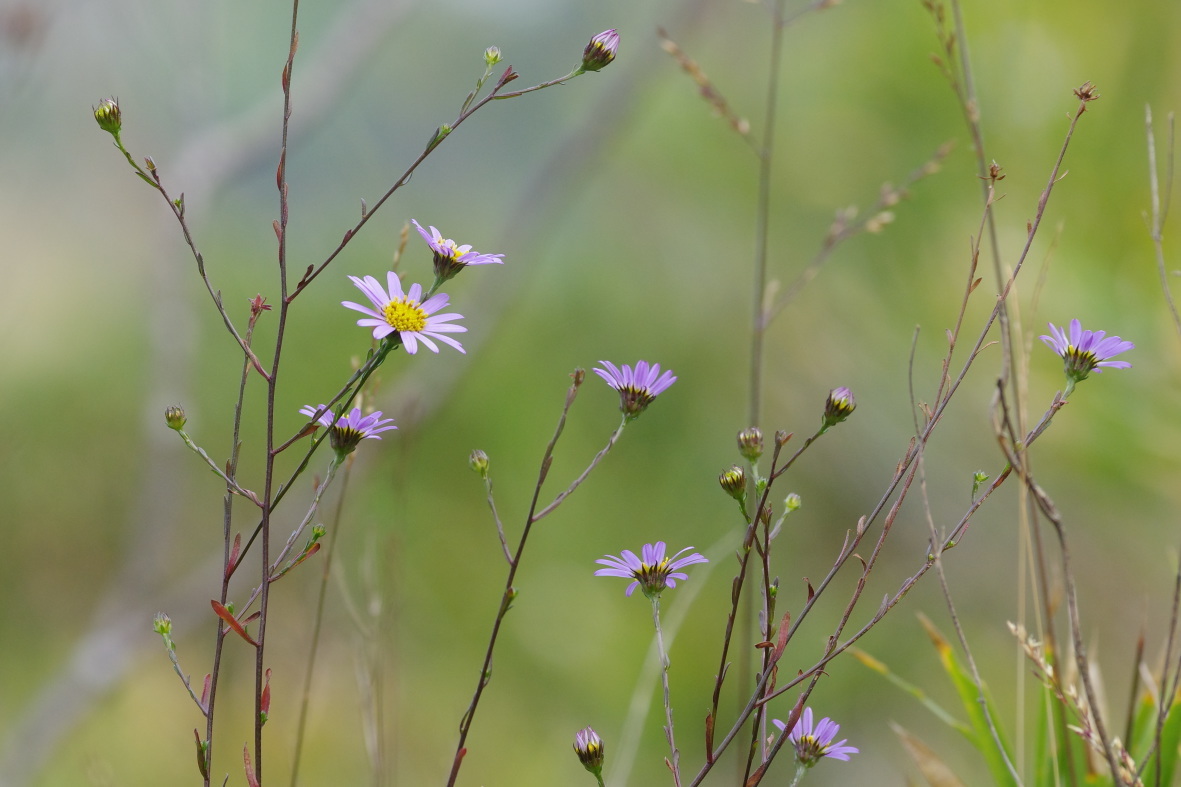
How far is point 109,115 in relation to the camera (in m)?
0.41

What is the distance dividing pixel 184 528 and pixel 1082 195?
2341 mm

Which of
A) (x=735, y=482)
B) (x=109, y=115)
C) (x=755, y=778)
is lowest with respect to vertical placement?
(x=755, y=778)

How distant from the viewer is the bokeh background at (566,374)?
1.70 metres

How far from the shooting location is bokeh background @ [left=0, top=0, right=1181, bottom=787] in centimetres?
170

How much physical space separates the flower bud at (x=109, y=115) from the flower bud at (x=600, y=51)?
22cm

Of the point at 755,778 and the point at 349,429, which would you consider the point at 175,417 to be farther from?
the point at 755,778

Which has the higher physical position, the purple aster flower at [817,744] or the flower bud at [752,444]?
the flower bud at [752,444]

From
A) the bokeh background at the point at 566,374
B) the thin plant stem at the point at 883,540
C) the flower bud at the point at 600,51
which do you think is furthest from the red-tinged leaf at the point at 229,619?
the bokeh background at the point at 566,374

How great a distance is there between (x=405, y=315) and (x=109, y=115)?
0.54ft

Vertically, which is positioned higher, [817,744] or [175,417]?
[175,417]

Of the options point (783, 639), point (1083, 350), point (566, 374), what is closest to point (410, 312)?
point (783, 639)

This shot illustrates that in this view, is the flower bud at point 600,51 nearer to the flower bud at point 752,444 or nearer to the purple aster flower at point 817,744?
the flower bud at point 752,444

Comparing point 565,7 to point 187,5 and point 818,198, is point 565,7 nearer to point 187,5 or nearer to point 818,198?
point 818,198

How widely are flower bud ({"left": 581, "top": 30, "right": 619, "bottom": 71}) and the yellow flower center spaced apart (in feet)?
0.49
